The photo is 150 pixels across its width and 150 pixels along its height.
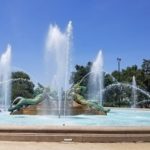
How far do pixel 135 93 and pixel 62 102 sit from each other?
29999 mm

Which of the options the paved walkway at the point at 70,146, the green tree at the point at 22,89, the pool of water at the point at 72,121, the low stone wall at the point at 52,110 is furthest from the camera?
the green tree at the point at 22,89

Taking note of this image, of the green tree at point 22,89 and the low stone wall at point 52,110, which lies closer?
the low stone wall at point 52,110

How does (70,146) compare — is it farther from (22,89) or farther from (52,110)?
(22,89)

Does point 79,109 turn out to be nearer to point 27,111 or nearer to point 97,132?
point 27,111

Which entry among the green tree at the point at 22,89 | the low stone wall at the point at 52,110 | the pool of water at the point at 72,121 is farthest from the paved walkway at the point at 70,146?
the green tree at the point at 22,89

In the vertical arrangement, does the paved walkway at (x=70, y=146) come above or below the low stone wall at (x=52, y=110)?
below

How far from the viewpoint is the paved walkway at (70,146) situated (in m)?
11.2

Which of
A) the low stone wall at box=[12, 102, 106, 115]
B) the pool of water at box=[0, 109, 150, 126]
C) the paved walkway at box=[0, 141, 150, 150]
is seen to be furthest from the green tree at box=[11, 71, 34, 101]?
the paved walkway at box=[0, 141, 150, 150]

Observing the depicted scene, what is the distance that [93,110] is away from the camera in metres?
24.1

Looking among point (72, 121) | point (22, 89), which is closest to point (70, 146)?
point (72, 121)

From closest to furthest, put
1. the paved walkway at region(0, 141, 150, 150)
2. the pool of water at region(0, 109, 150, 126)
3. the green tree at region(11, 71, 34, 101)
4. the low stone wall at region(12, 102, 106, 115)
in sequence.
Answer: the paved walkway at region(0, 141, 150, 150)
the pool of water at region(0, 109, 150, 126)
the low stone wall at region(12, 102, 106, 115)
the green tree at region(11, 71, 34, 101)

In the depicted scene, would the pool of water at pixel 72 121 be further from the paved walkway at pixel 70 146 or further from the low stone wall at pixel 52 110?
the paved walkway at pixel 70 146

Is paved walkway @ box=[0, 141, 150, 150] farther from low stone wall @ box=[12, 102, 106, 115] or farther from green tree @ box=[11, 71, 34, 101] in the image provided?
green tree @ box=[11, 71, 34, 101]

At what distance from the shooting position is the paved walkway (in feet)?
36.8
